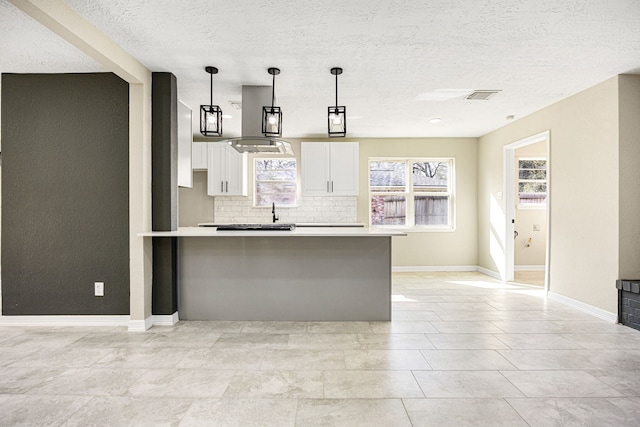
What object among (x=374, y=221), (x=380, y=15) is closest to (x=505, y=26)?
(x=380, y=15)

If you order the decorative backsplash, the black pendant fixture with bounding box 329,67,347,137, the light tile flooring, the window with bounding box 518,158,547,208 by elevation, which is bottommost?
the light tile flooring

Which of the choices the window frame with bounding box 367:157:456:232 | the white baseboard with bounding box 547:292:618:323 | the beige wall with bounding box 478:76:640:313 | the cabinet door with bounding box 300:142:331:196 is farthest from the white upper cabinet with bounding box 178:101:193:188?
the white baseboard with bounding box 547:292:618:323

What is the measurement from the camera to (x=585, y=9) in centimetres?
232

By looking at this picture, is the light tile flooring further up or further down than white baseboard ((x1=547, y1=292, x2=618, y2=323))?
further down

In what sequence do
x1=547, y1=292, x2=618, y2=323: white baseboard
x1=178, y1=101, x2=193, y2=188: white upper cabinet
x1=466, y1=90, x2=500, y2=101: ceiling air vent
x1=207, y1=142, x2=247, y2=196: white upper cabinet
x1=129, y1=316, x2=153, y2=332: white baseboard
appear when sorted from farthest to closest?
1. x1=207, y1=142, x2=247, y2=196: white upper cabinet
2. x1=466, y1=90, x2=500, y2=101: ceiling air vent
3. x1=178, y1=101, x2=193, y2=188: white upper cabinet
4. x1=547, y1=292, x2=618, y2=323: white baseboard
5. x1=129, y1=316, x2=153, y2=332: white baseboard

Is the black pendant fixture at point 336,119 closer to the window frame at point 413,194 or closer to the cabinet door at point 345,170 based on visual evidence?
the cabinet door at point 345,170

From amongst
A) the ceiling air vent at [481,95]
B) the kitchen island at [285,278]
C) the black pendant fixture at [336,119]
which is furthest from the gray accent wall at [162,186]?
the ceiling air vent at [481,95]

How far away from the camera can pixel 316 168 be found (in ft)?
20.0

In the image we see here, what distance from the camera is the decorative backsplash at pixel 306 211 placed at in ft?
21.0

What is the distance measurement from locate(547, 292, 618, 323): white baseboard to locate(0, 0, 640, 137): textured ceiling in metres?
2.36

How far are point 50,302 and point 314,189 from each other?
390 centimetres

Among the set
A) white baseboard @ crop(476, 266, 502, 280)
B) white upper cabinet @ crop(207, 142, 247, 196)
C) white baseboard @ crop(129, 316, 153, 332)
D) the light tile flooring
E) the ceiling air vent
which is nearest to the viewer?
the light tile flooring

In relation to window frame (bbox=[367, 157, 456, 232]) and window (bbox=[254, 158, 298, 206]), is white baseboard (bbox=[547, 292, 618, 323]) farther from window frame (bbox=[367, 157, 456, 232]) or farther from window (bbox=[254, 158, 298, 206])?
window (bbox=[254, 158, 298, 206])

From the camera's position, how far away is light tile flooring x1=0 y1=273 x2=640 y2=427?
1899 millimetres
